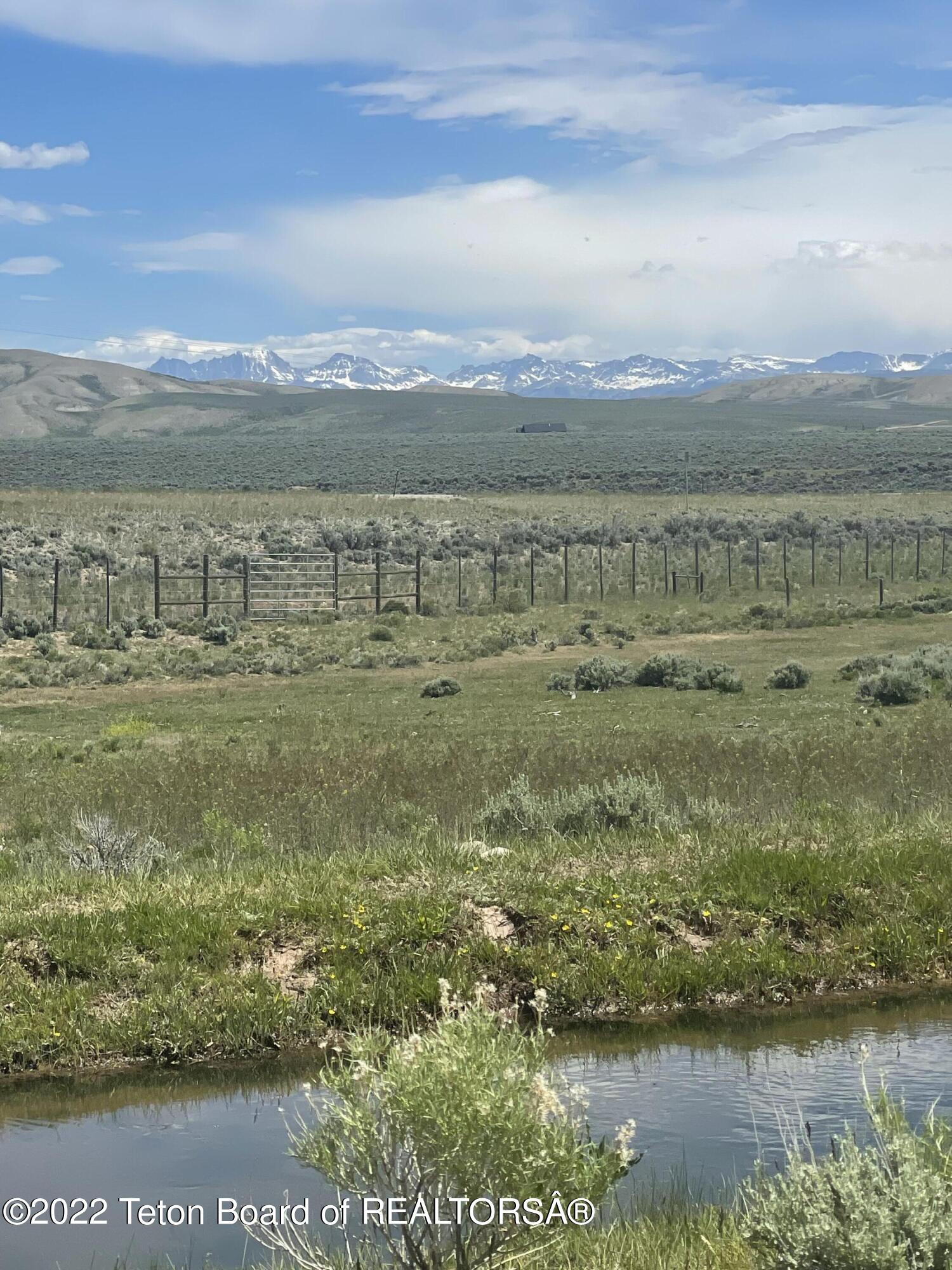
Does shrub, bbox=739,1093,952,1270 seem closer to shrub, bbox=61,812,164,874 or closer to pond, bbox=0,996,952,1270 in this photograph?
pond, bbox=0,996,952,1270

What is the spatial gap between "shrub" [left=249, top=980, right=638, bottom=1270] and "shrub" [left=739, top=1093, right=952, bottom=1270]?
0.54 m

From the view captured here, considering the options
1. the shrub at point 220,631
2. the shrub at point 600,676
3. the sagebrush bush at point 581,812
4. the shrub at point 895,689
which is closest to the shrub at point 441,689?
the shrub at point 600,676

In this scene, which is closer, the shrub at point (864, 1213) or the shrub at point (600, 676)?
the shrub at point (864, 1213)

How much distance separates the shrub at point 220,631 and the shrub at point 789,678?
17.0m

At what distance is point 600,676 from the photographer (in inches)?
1157

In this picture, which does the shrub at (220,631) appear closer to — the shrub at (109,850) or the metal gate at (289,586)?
the metal gate at (289,586)

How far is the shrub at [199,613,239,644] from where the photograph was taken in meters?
39.5

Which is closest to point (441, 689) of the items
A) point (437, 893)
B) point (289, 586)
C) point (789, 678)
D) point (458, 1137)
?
point (789, 678)

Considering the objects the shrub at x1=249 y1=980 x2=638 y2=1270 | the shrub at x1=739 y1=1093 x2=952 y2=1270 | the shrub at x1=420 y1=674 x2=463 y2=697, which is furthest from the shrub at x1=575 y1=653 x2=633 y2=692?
the shrub at x1=739 y1=1093 x2=952 y2=1270

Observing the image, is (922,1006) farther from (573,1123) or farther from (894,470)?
(894,470)

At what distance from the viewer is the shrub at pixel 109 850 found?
11.9 metres

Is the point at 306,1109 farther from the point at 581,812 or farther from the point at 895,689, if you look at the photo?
the point at 895,689

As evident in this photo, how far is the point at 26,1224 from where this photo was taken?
6.56 metres

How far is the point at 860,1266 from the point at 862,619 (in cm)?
3803
